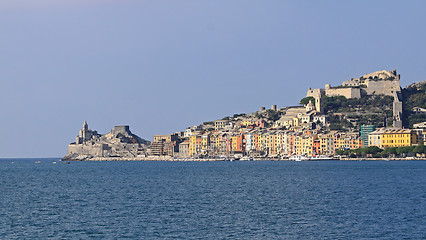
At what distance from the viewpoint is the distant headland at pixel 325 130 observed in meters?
120

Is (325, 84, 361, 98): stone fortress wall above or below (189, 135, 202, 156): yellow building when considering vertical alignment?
above

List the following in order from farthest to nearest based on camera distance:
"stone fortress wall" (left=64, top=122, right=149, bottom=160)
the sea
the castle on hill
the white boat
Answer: "stone fortress wall" (left=64, top=122, right=149, bottom=160) < the castle on hill < the white boat < the sea

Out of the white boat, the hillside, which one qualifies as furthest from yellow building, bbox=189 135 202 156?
the hillside

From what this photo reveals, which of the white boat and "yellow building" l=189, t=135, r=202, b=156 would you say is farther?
"yellow building" l=189, t=135, r=202, b=156

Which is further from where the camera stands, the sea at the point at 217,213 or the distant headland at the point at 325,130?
the distant headland at the point at 325,130

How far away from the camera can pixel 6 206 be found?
34.6 metres

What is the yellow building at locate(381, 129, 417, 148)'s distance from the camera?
116 metres

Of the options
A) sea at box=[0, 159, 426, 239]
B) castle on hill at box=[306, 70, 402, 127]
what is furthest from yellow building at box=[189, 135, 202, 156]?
sea at box=[0, 159, 426, 239]

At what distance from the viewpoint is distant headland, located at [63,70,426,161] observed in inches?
4744

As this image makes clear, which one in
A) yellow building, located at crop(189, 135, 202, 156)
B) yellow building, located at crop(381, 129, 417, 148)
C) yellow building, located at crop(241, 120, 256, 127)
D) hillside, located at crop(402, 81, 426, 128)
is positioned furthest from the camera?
yellow building, located at crop(241, 120, 256, 127)

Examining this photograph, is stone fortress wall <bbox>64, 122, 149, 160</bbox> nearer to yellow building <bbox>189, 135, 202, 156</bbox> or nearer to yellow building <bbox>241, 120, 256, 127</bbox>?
yellow building <bbox>189, 135, 202, 156</bbox>

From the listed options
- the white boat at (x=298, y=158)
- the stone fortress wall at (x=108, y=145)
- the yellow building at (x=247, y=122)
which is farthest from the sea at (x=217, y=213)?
the stone fortress wall at (x=108, y=145)

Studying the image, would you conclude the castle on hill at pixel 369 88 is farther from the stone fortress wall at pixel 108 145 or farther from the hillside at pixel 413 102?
the stone fortress wall at pixel 108 145

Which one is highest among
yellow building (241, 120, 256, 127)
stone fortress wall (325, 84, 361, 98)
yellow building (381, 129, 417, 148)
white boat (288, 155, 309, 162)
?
stone fortress wall (325, 84, 361, 98)
